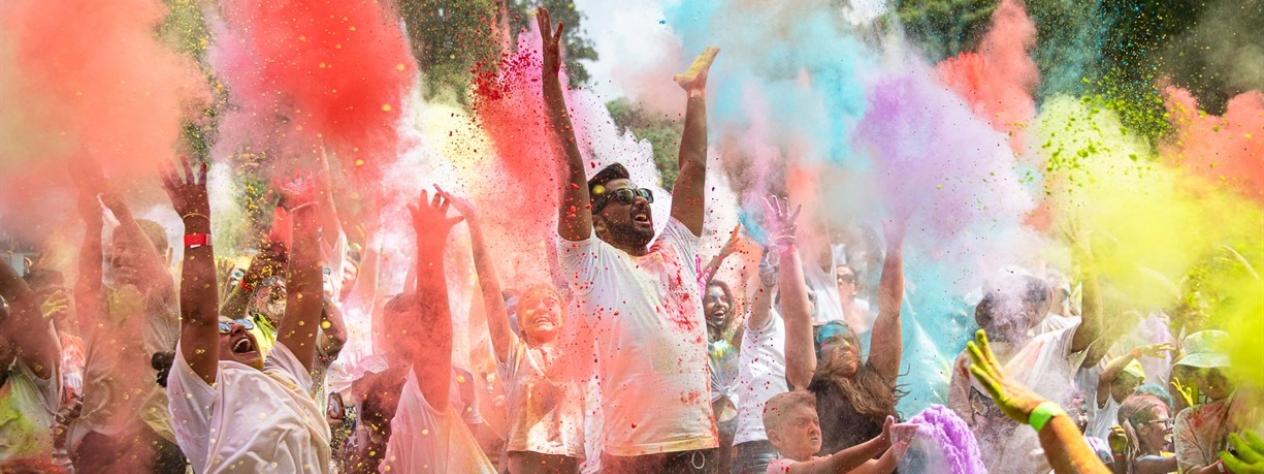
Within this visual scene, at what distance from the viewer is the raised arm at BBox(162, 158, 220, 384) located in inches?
212

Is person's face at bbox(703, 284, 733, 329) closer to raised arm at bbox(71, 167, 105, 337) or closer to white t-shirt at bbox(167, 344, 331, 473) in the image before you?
white t-shirt at bbox(167, 344, 331, 473)

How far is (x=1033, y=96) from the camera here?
22.2 ft

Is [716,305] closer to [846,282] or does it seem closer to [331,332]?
[846,282]

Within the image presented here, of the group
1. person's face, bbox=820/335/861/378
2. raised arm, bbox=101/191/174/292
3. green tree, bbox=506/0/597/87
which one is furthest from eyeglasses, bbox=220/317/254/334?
person's face, bbox=820/335/861/378

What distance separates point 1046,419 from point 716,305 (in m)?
3.07

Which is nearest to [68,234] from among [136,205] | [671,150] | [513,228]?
[136,205]

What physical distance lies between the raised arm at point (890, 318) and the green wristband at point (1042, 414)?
270cm

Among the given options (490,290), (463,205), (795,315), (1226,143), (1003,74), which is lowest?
(795,315)

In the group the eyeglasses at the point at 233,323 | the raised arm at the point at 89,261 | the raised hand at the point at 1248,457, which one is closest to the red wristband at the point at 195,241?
the eyeglasses at the point at 233,323

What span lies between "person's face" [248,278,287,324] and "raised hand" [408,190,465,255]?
658 mm

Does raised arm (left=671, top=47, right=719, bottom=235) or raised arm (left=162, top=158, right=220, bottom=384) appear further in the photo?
raised arm (left=671, top=47, right=719, bottom=235)

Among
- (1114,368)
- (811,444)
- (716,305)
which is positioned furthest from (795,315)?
(1114,368)

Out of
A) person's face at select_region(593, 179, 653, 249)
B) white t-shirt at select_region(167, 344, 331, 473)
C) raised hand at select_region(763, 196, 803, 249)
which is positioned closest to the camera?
white t-shirt at select_region(167, 344, 331, 473)

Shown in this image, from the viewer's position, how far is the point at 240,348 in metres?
5.50
